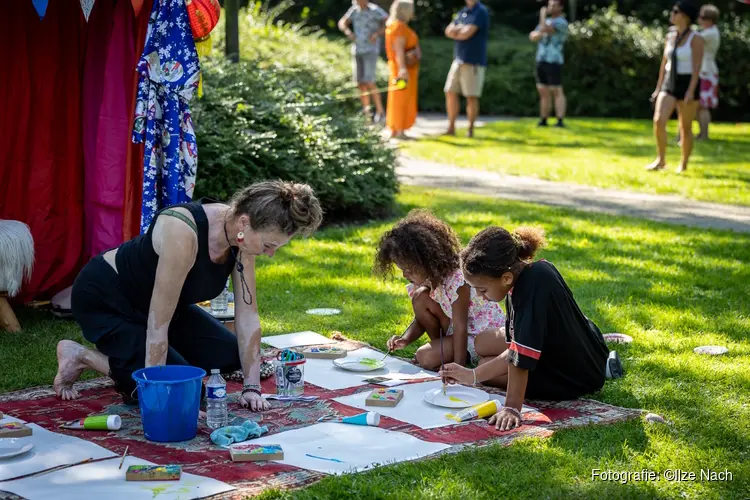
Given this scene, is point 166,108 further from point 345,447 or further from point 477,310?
point 345,447

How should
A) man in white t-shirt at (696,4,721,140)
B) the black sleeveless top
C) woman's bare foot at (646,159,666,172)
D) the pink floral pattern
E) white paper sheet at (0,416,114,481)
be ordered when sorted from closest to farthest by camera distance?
white paper sheet at (0,416,114,481) → the black sleeveless top → the pink floral pattern → woman's bare foot at (646,159,666,172) → man in white t-shirt at (696,4,721,140)

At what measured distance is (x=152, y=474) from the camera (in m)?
3.60

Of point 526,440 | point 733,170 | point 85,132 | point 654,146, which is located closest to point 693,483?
point 526,440

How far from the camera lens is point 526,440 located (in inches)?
161

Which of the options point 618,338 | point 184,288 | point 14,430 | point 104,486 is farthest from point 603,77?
point 104,486

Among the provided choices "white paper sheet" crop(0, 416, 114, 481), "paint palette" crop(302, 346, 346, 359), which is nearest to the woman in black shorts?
"paint palette" crop(302, 346, 346, 359)

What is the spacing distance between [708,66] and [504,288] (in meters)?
11.1

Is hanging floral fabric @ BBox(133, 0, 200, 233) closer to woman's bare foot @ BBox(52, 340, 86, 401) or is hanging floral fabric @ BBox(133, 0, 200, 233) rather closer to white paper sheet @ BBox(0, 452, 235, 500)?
woman's bare foot @ BBox(52, 340, 86, 401)

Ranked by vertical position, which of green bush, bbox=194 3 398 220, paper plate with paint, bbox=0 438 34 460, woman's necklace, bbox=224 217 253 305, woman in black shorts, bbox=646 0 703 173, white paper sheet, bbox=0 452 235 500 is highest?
woman in black shorts, bbox=646 0 703 173

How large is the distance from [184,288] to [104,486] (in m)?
1.08

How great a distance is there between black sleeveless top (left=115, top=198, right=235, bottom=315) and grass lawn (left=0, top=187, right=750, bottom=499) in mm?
785

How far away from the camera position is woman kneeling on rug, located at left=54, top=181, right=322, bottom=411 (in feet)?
13.5

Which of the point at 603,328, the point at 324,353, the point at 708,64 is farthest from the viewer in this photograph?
the point at 708,64

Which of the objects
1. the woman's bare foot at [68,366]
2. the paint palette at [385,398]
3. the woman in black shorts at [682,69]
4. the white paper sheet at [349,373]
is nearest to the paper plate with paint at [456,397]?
the paint palette at [385,398]
